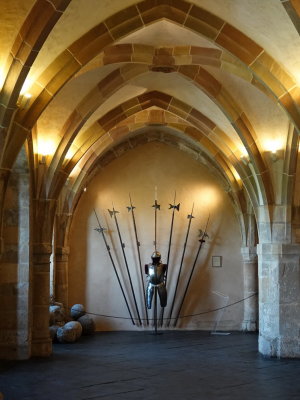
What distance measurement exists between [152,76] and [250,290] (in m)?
5.22

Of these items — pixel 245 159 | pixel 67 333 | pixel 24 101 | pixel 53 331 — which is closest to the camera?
pixel 24 101

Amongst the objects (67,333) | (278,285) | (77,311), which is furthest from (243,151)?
(77,311)

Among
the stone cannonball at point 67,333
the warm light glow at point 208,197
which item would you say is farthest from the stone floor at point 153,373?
the warm light glow at point 208,197

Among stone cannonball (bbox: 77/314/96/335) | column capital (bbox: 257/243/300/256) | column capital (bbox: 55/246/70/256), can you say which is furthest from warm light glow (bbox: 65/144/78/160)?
stone cannonball (bbox: 77/314/96/335)

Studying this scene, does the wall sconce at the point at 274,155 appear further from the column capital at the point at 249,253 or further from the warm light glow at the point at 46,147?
the column capital at the point at 249,253

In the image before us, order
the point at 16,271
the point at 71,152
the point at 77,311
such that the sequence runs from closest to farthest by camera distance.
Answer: the point at 16,271, the point at 71,152, the point at 77,311

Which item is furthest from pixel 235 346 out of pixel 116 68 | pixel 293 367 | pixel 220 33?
pixel 220 33

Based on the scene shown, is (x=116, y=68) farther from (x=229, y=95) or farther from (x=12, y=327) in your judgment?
(x=12, y=327)

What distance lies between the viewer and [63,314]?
1140 cm

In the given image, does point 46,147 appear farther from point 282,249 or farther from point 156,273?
point 156,273

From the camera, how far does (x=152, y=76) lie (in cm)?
935

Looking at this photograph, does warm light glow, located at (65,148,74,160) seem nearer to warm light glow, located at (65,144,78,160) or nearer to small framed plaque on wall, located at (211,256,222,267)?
warm light glow, located at (65,144,78,160)

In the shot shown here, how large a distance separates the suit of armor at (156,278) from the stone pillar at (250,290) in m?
1.71

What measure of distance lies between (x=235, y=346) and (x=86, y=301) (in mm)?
4013
